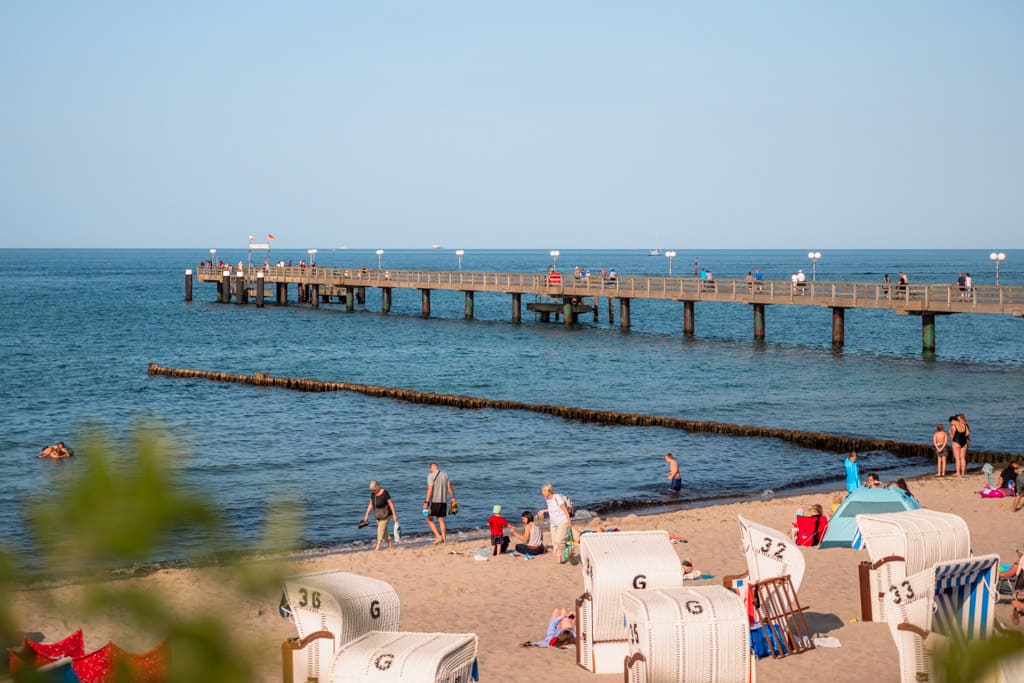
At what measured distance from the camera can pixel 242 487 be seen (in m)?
23.8

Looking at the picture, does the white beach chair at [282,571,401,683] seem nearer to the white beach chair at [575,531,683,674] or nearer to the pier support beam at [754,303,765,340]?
the white beach chair at [575,531,683,674]

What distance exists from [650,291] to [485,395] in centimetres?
1753

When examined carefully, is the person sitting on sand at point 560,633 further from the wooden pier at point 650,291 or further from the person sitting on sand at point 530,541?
the wooden pier at point 650,291

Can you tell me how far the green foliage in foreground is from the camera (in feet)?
6.07

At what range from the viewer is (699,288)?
2066 inches

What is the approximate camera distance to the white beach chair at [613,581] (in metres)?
11.4

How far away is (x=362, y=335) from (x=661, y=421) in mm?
31539

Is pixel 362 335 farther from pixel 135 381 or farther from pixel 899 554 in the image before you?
pixel 899 554

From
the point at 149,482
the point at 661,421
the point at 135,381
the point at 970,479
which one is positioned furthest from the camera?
the point at 135,381

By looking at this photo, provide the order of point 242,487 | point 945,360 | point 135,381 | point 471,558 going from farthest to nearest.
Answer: point 945,360
point 135,381
point 242,487
point 471,558

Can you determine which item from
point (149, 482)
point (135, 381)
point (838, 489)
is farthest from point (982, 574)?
point (135, 381)

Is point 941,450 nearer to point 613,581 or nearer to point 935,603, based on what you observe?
point 935,603

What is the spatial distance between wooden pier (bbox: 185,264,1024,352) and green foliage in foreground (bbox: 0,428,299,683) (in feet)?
137

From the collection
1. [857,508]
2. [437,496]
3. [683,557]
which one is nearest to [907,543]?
[857,508]
